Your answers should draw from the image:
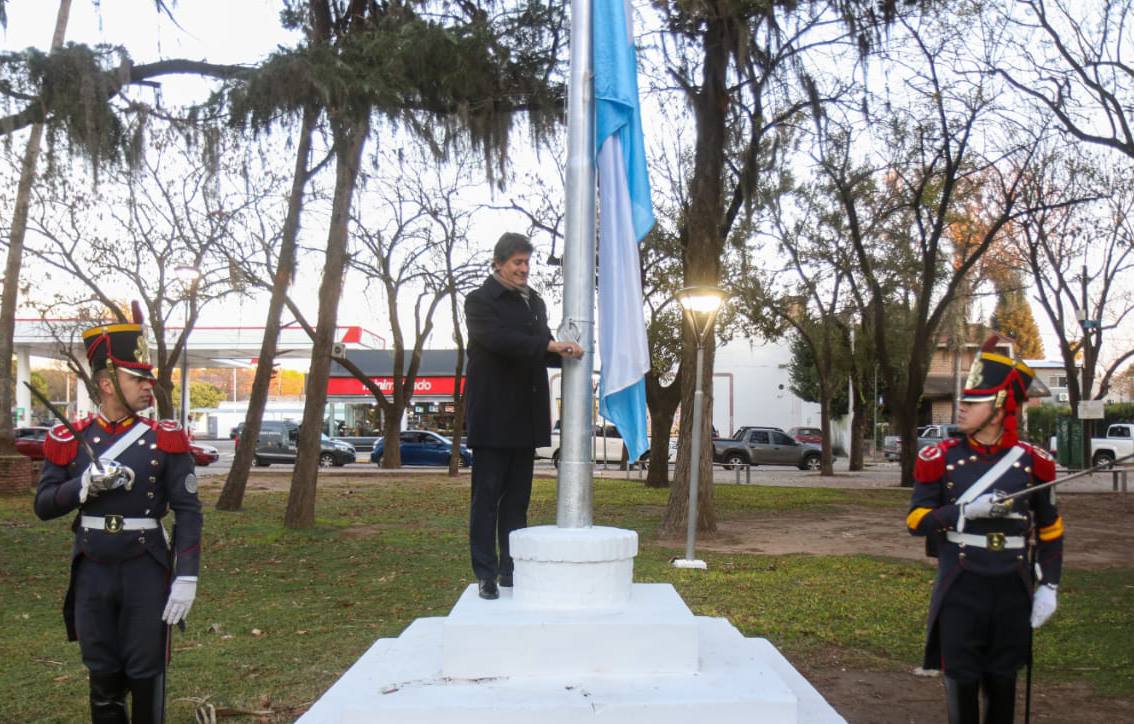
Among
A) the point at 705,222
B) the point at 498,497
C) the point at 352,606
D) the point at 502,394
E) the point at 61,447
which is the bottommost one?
the point at 352,606

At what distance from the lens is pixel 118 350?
3652mm

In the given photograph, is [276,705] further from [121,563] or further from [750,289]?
[750,289]

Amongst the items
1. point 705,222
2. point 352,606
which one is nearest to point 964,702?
point 352,606

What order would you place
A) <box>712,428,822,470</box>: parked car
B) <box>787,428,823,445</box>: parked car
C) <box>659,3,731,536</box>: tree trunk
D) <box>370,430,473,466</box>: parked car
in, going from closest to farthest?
<box>659,3,731,536</box>: tree trunk, <box>370,430,473,466</box>: parked car, <box>712,428,822,470</box>: parked car, <box>787,428,823,445</box>: parked car

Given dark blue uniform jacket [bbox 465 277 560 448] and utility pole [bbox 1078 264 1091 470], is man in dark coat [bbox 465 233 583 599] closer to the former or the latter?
dark blue uniform jacket [bbox 465 277 560 448]

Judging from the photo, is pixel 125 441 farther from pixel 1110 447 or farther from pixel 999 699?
pixel 1110 447

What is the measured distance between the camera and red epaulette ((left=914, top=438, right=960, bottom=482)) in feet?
12.3

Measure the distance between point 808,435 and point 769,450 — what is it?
5.20 m

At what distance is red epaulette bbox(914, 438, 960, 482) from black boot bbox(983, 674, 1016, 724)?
756 millimetres

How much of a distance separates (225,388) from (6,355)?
275 ft

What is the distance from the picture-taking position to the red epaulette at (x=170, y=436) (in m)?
3.67

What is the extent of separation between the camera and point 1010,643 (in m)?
3.55

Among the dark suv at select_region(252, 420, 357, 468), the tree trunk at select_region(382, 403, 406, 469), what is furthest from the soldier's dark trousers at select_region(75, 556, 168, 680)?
the dark suv at select_region(252, 420, 357, 468)

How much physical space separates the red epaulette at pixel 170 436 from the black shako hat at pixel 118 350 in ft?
0.65
